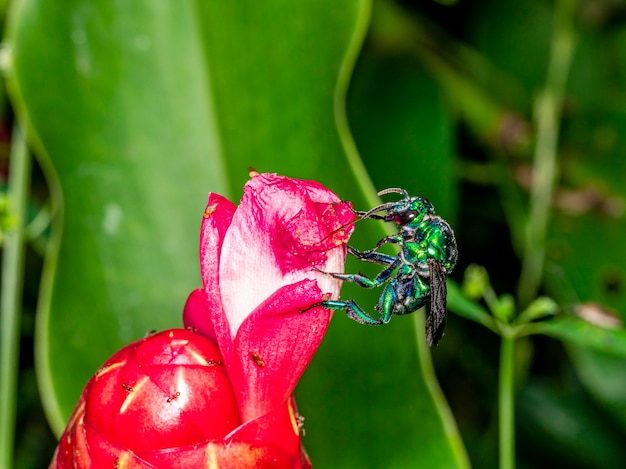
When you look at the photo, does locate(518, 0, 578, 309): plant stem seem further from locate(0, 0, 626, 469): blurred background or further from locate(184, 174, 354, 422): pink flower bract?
locate(184, 174, 354, 422): pink flower bract

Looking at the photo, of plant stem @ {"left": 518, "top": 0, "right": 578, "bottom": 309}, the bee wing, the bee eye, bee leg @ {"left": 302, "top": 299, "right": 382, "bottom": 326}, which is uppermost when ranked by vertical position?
the bee eye

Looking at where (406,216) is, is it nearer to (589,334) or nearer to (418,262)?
(418,262)

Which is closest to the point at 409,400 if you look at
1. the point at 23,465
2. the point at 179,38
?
the point at 179,38

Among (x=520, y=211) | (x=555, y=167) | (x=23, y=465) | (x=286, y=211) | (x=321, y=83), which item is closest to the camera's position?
(x=286, y=211)

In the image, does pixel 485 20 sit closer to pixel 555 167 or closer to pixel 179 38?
pixel 555 167

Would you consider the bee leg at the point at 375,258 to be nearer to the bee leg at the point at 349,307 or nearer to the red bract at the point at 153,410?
the bee leg at the point at 349,307

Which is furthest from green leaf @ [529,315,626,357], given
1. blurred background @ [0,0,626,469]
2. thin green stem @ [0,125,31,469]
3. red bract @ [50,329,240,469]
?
thin green stem @ [0,125,31,469]
